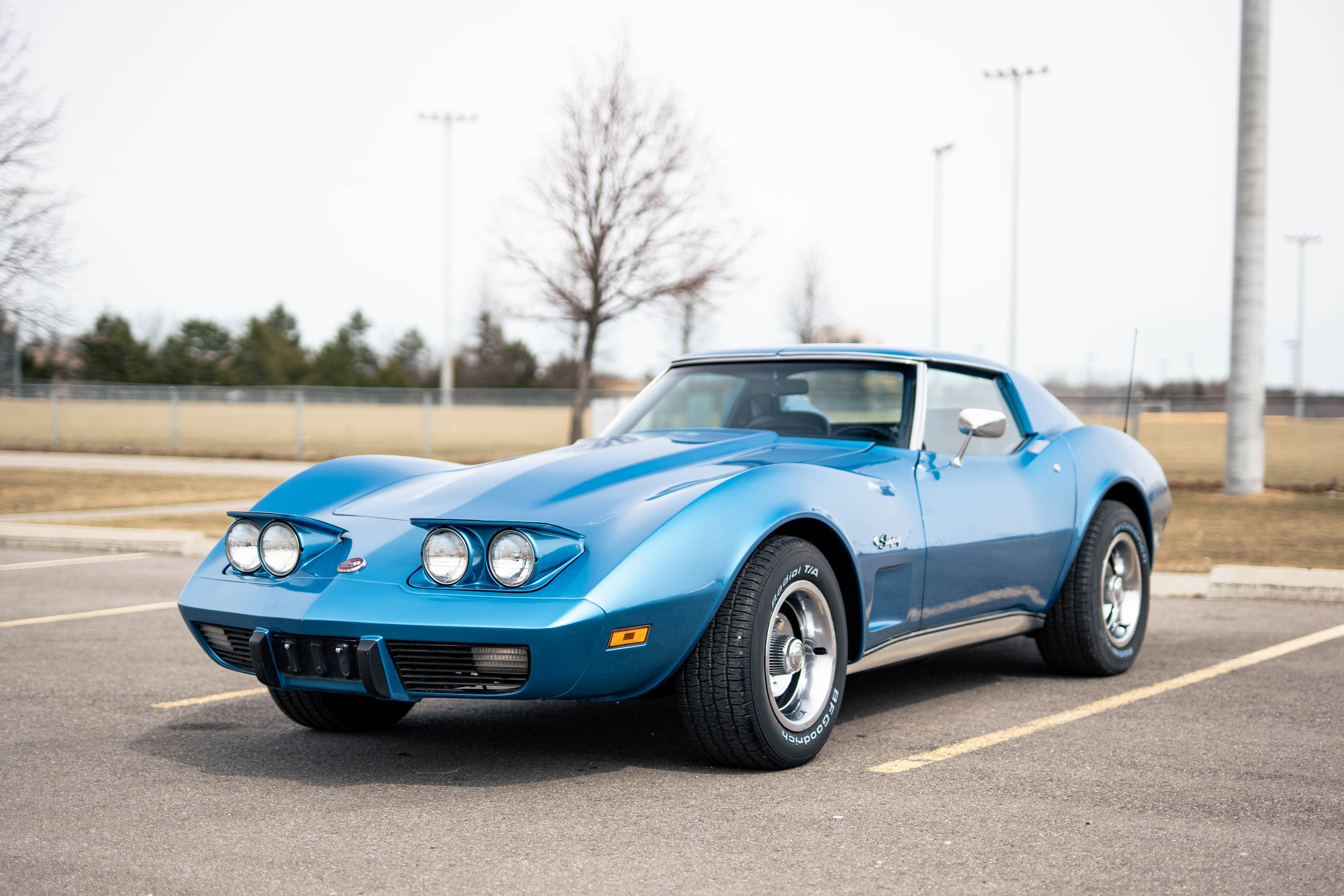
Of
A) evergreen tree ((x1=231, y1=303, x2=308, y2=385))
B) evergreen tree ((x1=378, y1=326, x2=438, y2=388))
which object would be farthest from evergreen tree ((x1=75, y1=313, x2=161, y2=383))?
evergreen tree ((x1=378, y1=326, x2=438, y2=388))

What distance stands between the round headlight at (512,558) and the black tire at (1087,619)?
9.65 feet

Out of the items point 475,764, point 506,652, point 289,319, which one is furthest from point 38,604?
point 289,319

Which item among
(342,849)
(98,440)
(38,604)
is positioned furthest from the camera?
(98,440)

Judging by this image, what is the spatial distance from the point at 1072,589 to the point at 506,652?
3076 millimetres

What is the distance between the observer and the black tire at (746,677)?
3961 millimetres

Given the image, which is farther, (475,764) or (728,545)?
(475,764)

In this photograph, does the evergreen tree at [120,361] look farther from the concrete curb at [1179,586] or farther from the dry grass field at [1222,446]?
the concrete curb at [1179,586]

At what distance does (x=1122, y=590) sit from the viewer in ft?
20.2

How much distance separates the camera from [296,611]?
12.8ft

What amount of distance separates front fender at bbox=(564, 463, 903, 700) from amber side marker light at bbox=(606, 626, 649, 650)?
0.04ft

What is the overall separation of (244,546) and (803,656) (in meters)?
1.94

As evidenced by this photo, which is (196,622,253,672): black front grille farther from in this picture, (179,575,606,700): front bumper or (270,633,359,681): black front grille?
(270,633,359,681): black front grille

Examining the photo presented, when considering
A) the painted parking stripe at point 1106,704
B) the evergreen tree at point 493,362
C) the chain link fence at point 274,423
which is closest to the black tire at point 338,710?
the painted parking stripe at point 1106,704

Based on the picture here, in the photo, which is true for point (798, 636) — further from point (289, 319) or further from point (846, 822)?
point (289, 319)
